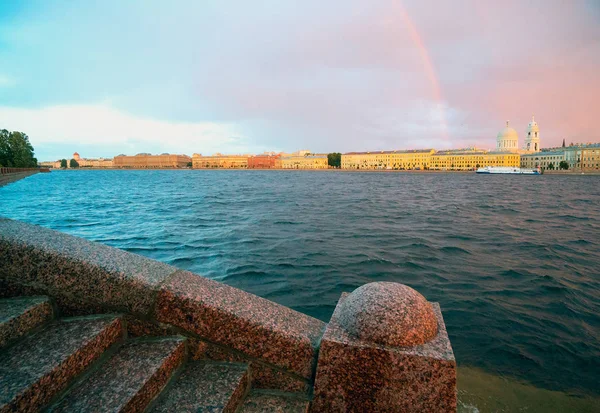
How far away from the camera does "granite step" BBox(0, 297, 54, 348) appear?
5.99ft

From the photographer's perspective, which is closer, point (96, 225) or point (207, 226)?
point (207, 226)

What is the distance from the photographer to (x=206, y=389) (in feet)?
6.55

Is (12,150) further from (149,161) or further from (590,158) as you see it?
(590,158)

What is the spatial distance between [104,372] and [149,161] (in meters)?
198

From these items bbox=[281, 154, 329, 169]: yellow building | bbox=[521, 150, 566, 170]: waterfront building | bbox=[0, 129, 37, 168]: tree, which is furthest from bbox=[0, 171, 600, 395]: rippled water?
bbox=[281, 154, 329, 169]: yellow building

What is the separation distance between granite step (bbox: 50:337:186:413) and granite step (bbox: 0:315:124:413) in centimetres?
8

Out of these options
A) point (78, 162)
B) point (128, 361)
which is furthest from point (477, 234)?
point (78, 162)

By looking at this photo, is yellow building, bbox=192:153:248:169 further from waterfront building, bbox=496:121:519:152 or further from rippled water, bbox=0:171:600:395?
rippled water, bbox=0:171:600:395

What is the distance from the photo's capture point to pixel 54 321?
2084 mm

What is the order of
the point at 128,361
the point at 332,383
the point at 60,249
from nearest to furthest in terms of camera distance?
the point at 128,361 → the point at 332,383 → the point at 60,249

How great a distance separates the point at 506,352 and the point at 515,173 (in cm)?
11397

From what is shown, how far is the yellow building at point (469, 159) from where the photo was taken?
11469 centimetres

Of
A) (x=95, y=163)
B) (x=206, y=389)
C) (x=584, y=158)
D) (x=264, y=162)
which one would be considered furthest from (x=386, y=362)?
(x=95, y=163)

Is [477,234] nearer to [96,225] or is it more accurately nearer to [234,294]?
[234,294]
